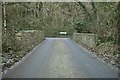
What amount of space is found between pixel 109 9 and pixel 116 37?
14.1 ft

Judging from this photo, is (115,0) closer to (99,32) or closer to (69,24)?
(99,32)

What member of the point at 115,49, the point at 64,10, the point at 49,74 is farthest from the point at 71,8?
the point at 49,74

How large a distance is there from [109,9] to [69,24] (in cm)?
3877

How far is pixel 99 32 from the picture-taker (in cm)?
2544

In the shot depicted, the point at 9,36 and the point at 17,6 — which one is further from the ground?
the point at 17,6

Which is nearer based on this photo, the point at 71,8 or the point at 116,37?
the point at 116,37

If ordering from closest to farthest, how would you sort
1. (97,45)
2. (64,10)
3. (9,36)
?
(9,36), (97,45), (64,10)

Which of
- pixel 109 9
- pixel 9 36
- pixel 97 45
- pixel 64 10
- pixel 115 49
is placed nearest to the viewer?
pixel 115 49

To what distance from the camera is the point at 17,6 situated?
21.5 meters

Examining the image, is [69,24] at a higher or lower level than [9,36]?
lower

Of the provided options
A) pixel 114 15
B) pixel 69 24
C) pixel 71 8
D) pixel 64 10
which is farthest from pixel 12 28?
pixel 69 24

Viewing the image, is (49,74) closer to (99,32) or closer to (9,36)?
(9,36)

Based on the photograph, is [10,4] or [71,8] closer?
[10,4]

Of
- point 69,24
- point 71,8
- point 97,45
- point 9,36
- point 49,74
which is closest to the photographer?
point 49,74
